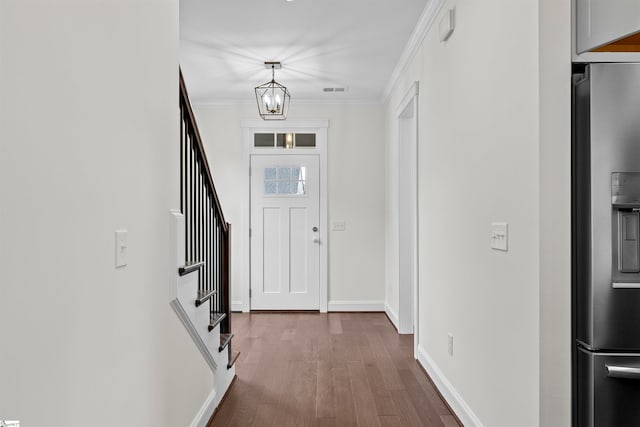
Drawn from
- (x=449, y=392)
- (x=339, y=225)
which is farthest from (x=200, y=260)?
(x=339, y=225)

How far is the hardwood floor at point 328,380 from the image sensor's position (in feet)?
9.43

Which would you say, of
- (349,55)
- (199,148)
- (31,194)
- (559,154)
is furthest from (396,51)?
(31,194)

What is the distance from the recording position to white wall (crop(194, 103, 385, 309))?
20.2 ft

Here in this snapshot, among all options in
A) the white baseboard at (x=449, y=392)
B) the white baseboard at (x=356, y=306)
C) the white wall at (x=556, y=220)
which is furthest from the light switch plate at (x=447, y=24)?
the white baseboard at (x=356, y=306)

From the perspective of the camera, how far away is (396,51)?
439cm

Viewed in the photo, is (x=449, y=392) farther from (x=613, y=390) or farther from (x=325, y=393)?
(x=613, y=390)

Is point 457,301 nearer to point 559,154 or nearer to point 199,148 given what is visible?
point 559,154

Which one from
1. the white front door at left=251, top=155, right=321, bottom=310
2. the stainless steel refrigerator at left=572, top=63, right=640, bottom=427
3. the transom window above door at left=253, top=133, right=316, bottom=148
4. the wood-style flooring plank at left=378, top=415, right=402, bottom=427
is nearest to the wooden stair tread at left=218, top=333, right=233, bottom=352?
the wood-style flooring plank at left=378, top=415, right=402, bottom=427

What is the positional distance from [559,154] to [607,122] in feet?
0.61

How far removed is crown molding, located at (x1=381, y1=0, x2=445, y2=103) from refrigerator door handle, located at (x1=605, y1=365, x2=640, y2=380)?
8.11ft

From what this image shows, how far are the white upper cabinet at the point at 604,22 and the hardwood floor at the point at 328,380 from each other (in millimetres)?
2109

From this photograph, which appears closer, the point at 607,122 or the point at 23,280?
the point at 23,280

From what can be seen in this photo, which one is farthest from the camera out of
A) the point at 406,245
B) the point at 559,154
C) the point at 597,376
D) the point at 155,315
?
the point at 406,245

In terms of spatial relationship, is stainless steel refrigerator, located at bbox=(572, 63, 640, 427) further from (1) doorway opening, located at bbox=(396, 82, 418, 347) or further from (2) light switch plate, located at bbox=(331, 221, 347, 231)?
(2) light switch plate, located at bbox=(331, 221, 347, 231)
